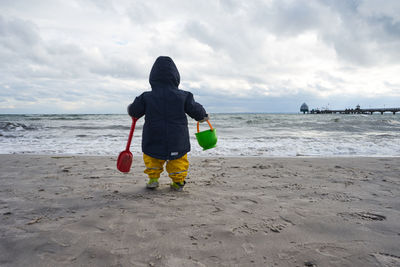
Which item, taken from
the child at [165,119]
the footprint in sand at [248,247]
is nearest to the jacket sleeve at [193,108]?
the child at [165,119]

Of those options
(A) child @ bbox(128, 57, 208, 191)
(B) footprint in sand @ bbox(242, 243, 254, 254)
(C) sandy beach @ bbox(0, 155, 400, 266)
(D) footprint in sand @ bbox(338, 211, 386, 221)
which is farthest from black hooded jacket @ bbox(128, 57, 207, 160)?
(D) footprint in sand @ bbox(338, 211, 386, 221)

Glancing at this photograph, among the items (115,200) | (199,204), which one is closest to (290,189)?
(199,204)

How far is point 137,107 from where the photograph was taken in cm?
281

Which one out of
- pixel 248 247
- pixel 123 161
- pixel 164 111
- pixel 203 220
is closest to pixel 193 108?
pixel 164 111

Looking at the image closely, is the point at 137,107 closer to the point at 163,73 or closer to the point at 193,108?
the point at 163,73

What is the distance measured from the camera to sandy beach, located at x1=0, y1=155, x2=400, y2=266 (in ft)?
4.83

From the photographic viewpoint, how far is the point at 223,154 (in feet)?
18.7

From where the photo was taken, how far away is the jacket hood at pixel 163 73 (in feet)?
9.37

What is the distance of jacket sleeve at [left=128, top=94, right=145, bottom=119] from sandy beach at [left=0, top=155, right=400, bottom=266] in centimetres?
96

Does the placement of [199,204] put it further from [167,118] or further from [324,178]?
[324,178]

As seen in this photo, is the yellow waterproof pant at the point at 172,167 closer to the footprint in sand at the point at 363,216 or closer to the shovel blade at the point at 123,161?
the shovel blade at the point at 123,161

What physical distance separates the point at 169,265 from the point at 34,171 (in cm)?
332

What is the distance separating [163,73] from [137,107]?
21.1 inches

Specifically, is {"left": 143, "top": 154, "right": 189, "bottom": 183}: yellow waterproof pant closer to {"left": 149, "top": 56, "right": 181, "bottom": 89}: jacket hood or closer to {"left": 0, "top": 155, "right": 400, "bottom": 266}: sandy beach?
{"left": 0, "top": 155, "right": 400, "bottom": 266}: sandy beach
